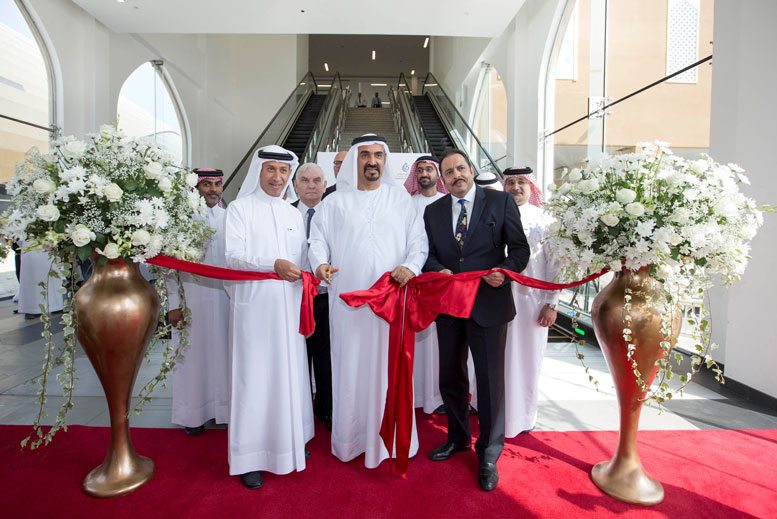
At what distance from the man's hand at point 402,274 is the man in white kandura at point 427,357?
1041mm

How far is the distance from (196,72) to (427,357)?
13.4 m

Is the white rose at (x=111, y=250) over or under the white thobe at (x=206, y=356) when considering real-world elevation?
over

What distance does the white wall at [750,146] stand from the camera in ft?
12.0

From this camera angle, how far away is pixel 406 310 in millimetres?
2691

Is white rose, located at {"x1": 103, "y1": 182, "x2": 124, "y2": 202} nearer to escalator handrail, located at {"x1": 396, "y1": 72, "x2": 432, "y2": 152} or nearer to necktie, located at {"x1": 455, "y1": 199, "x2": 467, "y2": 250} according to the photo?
necktie, located at {"x1": 455, "y1": 199, "x2": 467, "y2": 250}

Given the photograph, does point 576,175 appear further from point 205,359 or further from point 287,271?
point 205,359

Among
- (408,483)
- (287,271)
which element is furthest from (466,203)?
(408,483)

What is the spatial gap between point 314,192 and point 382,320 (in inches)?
66.8

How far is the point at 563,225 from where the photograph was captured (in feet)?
8.04

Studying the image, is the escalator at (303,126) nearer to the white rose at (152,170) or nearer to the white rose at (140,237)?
the white rose at (152,170)

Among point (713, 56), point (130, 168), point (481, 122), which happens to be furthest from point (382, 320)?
point (481, 122)

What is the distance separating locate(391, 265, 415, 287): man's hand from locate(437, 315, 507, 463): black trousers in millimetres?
346

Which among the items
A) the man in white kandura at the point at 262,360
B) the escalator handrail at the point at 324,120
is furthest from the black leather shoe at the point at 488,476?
the escalator handrail at the point at 324,120

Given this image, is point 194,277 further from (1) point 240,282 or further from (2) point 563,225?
(2) point 563,225
